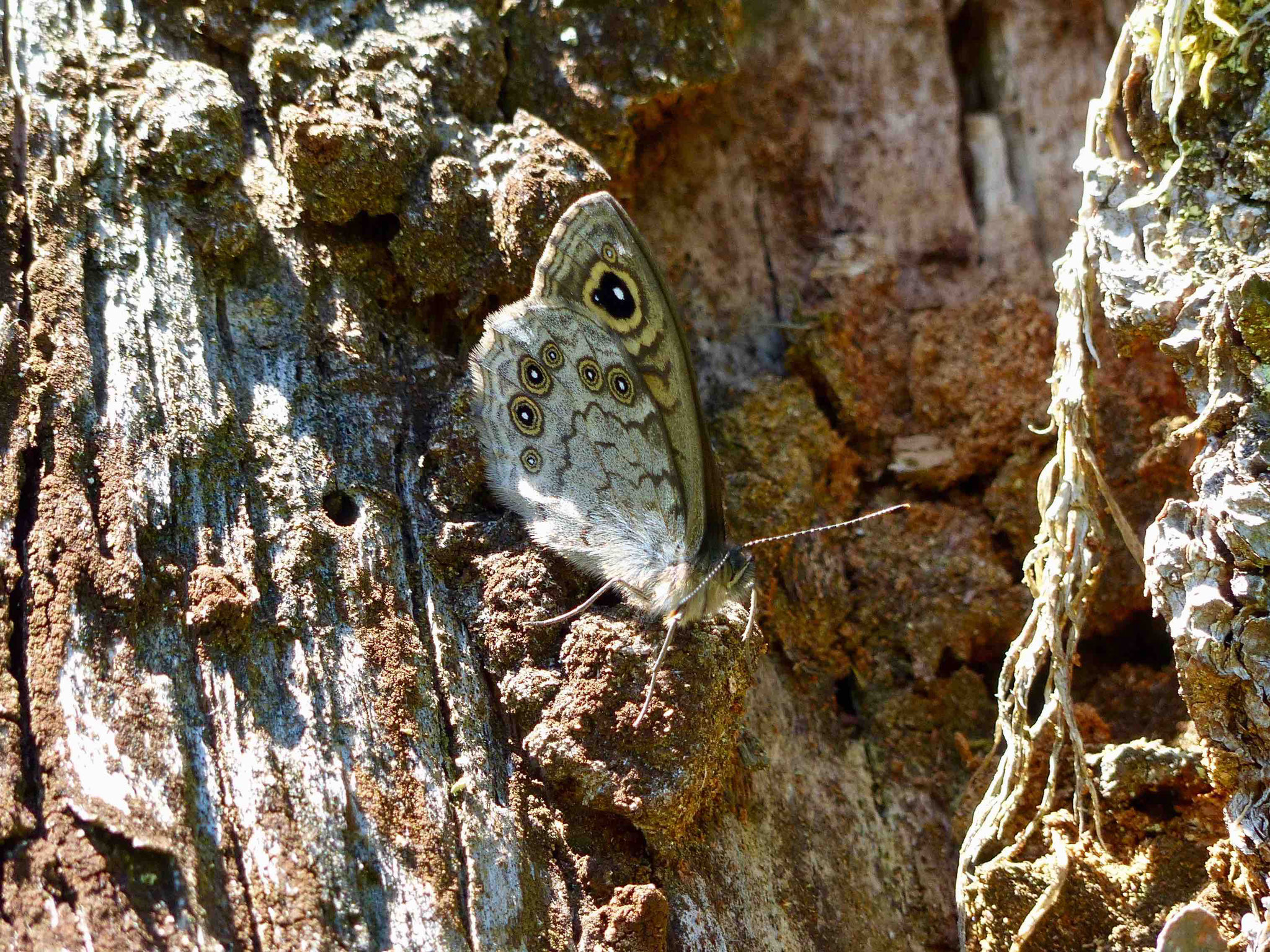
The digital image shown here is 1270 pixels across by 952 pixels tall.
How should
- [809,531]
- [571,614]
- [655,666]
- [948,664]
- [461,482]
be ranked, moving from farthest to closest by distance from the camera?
[948,664] → [809,531] → [461,482] → [571,614] → [655,666]

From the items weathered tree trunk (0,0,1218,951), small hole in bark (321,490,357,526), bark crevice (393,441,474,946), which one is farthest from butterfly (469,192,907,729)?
small hole in bark (321,490,357,526)

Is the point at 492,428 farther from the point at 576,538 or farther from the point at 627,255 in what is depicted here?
the point at 627,255

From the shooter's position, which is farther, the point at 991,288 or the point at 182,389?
the point at 991,288

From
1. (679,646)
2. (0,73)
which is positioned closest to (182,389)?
(0,73)

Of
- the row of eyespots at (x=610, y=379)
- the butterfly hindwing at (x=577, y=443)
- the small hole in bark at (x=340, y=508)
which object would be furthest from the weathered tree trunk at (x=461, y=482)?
the row of eyespots at (x=610, y=379)

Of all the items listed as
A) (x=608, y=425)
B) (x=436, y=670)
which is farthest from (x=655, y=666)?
(x=608, y=425)

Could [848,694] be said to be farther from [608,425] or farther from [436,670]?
[436,670]

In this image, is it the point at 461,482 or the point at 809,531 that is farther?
the point at 809,531
